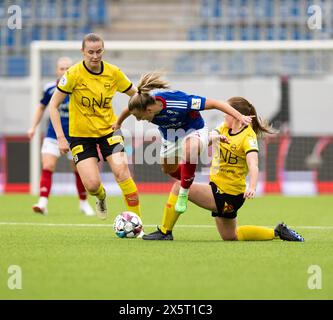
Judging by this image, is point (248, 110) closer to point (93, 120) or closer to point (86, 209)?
point (93, 120)

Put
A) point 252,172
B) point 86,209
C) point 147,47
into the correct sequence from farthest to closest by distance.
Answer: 1. point 147,47
2. point 86,209
3. point 252,172

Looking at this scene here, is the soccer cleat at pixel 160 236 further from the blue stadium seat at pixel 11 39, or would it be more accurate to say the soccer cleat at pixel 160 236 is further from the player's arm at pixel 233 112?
the blue stadium seat at pixel 11 39

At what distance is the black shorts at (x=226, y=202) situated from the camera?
7.36 meters

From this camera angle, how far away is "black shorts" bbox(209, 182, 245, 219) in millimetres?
7355

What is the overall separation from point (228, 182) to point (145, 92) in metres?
1.03

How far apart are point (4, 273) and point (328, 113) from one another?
560 inches

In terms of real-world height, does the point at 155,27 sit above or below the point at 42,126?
above

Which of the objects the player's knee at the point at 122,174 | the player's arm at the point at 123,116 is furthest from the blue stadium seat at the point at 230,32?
the player's knee at the point at 122,174

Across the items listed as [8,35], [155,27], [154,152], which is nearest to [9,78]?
[8,35]

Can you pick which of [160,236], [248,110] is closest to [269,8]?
[248,110]

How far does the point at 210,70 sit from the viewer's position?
19.5 m

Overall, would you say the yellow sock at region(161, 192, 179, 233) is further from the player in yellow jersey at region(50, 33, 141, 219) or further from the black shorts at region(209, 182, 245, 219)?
the player in yellow jersey at region(50, 33, 141, 219)
